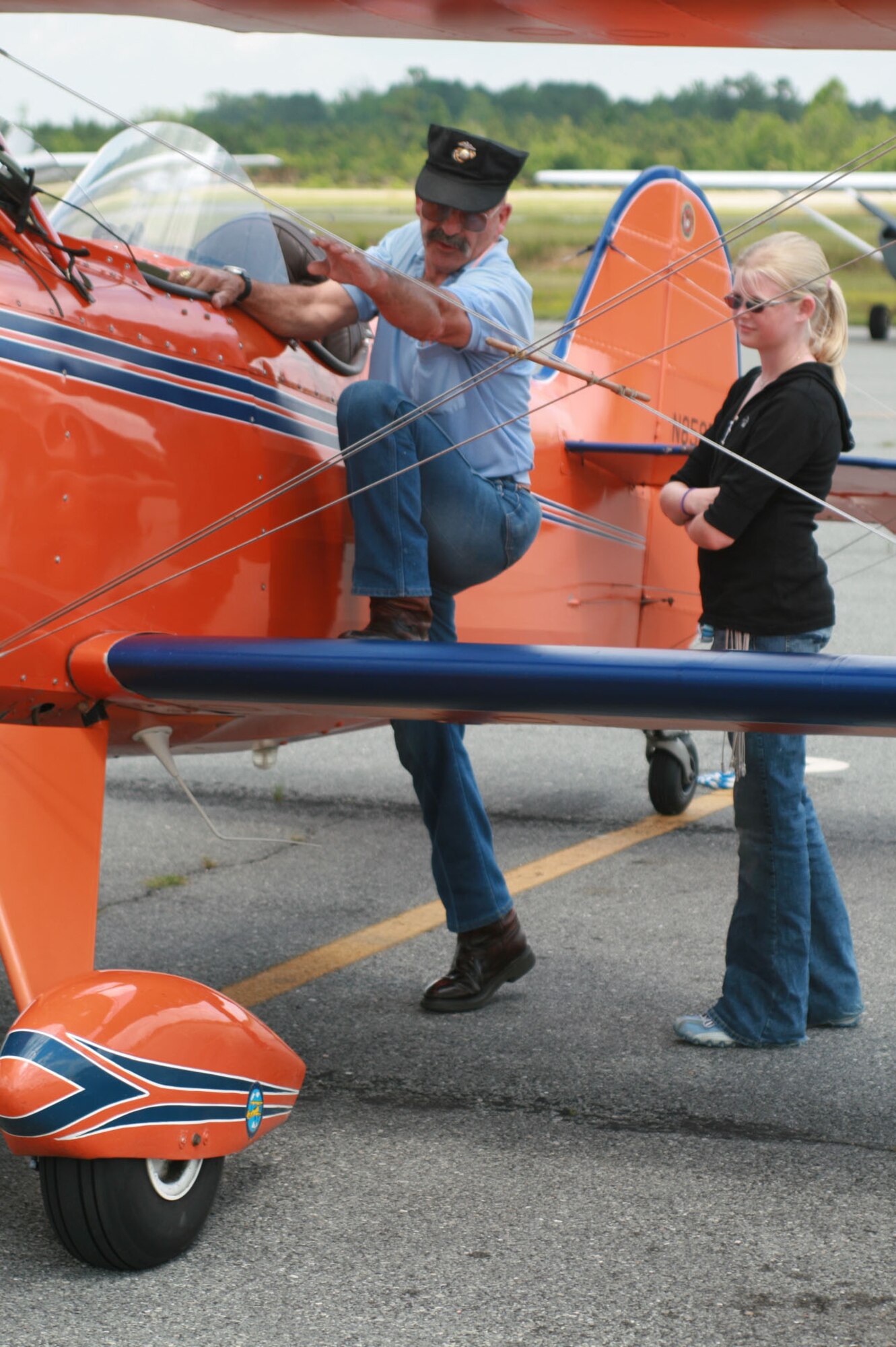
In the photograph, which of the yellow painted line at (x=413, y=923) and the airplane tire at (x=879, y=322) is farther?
the airplane tire at (x=879, y=322)

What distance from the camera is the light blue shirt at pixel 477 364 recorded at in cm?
330

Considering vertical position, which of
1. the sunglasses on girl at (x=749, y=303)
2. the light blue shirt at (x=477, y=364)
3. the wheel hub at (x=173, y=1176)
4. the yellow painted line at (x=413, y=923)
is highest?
the sunglasses on girl at (x=749, y=303)

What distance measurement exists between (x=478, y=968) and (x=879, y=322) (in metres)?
29.2

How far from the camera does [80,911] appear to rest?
9.13ft

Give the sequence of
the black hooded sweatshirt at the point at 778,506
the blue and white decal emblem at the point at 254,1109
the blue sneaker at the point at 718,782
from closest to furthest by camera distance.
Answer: the blue and white decal emblem at the point at 254,1109
the black hooded sweatshirt at the point at 778,506
the blue sneaker at the point at 718,782

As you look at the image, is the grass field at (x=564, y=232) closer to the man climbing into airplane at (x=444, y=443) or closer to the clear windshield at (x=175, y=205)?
the clear windshield at (x=175, y=205)

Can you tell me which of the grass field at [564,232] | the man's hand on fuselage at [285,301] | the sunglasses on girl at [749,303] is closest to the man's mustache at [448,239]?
the man's hand on fuselage at [285,301]

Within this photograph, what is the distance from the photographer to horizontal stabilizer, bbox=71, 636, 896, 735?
255 centimetres

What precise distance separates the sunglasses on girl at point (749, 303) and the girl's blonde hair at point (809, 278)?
0.02m

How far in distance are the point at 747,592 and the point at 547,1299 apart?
154 cm

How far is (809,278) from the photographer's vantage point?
3182 millimetres

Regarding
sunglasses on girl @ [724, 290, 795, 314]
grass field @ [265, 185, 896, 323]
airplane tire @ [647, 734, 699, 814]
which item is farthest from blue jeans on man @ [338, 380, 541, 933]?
grass field @ [265, 185, 896, 323]

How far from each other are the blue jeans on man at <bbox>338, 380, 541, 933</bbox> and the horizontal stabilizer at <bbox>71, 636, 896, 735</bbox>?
19.0 inches

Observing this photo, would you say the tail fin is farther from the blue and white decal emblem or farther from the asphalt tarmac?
the blue and white decal emblem
